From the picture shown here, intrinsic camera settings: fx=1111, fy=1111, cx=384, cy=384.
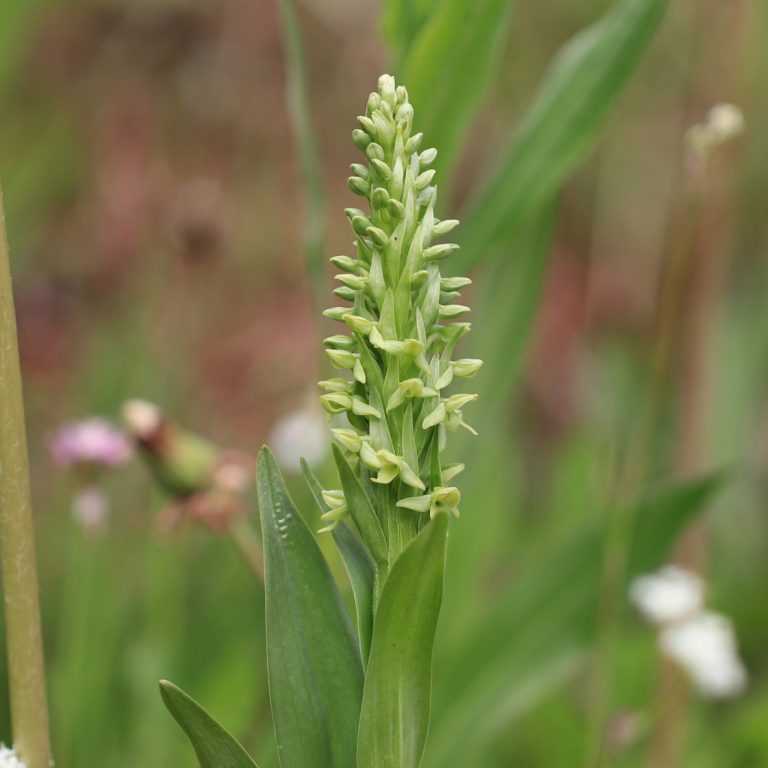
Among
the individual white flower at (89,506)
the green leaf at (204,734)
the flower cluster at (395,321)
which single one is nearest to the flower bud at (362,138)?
the flower cluster at (395,321)

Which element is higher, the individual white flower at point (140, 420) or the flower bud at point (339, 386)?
the individual white flower at point (140, 420)

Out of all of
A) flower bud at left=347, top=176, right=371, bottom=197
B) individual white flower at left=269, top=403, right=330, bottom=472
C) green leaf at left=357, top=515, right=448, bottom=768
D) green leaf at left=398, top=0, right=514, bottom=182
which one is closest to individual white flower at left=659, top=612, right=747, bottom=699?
individual white flower at left=269, top=403, right=330, bottom=472

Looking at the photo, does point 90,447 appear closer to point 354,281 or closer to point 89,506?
point 89,506

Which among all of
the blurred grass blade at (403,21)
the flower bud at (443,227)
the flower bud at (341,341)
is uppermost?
the blurred grass blade at (403,21)

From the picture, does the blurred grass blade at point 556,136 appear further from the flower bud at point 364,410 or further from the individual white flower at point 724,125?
the flower bud at point 364,410

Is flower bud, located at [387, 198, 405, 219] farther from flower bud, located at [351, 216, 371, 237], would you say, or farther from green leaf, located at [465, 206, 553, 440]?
green leaf, located at [465, 206, 553, 440]

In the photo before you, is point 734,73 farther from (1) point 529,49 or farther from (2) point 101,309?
(1) point 529,49
